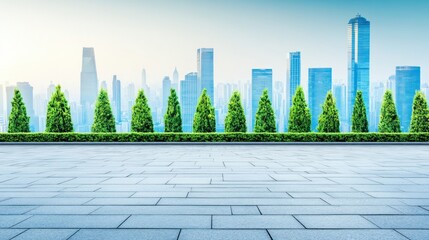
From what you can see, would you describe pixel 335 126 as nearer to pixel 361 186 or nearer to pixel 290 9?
pixel 290 9

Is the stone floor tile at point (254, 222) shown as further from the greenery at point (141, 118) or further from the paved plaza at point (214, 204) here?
the greenery at point (141, 118)

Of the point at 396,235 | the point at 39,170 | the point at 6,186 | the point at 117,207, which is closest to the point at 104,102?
the point at 39,170

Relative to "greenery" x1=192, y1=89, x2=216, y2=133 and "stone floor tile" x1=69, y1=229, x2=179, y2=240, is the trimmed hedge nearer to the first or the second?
"greenery" x1=192, y1=89, x2=216, y2=133

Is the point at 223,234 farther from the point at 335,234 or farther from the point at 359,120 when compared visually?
the point at 359,120

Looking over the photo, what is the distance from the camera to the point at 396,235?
436 cm

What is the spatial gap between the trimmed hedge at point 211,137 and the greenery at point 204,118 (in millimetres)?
2745

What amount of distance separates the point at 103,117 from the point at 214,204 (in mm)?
21808

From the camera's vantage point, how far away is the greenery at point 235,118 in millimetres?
25672

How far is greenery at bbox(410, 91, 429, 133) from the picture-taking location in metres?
24.3

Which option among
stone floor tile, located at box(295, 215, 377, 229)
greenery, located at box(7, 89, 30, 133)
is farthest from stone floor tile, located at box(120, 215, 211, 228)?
greenery, located at box(7, 89, 30, 133)

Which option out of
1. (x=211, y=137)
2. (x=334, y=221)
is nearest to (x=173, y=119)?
(x=211, y=137)

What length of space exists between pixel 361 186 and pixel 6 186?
8.19 metres

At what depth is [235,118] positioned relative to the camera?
2580 centimetres

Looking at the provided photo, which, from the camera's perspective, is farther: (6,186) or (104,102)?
(104,102)
